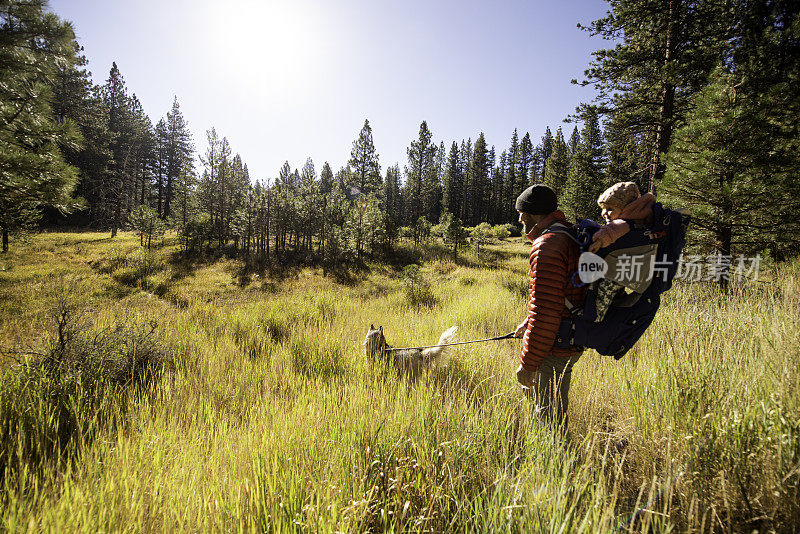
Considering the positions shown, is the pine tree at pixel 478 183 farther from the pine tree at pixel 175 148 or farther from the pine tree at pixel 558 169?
the pine tree at pixel 175 148

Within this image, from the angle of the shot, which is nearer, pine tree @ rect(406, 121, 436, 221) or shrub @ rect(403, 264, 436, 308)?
shrub @ rect(403, 264, 436, 308)

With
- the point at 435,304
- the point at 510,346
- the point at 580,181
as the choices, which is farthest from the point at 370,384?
the point at 580,181

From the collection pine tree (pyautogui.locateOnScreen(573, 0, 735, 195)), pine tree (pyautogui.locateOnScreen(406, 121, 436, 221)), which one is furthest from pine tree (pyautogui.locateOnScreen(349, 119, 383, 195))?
pine tree (pyautogui.locateOnScreen(573, 0, 735, 195))

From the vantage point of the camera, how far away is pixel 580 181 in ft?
69.4

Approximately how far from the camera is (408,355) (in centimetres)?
331

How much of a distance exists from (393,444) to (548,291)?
143 centimetres

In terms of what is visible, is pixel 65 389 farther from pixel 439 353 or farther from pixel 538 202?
pixel 538 202

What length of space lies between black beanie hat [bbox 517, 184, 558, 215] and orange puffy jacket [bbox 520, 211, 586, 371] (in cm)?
24

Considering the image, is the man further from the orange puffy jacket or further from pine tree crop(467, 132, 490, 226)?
pine tree crop(467, 132, 490, 226)

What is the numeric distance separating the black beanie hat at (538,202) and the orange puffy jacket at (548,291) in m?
0.24

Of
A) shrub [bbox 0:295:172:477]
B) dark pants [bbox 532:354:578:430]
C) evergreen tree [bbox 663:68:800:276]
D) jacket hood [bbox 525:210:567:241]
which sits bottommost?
shrub [bbox 0:295:172:477]

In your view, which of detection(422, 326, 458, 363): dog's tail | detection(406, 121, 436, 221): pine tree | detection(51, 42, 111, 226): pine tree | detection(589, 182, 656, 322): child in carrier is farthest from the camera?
detection(406, 121, 436, 221): pine tree

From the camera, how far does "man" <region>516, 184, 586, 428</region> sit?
1.68 metres

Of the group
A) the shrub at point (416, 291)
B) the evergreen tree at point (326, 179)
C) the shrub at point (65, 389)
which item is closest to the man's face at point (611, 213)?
the shrub at point (65, 389)
